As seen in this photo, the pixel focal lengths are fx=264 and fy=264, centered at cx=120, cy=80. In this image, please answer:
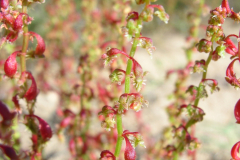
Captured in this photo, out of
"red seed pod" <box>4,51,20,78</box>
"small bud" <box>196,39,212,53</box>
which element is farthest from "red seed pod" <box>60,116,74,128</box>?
"small bud" <box>196,39,212,53</box>

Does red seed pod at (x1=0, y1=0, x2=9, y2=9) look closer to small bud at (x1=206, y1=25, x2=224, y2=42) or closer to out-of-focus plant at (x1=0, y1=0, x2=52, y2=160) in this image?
out-of-focus plant at (x1=0, y1=0, x2=52, y2=160)

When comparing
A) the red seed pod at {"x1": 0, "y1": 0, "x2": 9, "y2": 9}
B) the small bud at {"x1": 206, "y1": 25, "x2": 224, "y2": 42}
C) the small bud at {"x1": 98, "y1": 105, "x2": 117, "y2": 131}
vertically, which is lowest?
the small bud at {"x1": 98, "y1": 105, "x2": 117, "y2": 131}

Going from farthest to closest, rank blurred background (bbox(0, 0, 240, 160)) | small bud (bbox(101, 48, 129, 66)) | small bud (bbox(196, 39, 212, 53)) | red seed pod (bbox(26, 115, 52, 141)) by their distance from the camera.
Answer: blurred background (bbox(0, 0, 240, 160)) < red seed pod (bbox(26, 115, 52, 141)) < small bud (bbox(196, 39, 212, 53)) < small bud (bbox(101, 48, 129, 66))

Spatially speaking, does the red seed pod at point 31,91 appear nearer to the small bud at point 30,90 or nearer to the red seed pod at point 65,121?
the small bud at point 30,90

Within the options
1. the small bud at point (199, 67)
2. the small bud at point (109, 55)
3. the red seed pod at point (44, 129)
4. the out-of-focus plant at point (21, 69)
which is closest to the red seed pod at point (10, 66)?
the out-of-focus plant at point (21, 69)

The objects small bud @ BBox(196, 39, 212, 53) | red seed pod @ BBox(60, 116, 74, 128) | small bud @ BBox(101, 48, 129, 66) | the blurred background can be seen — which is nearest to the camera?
small bud @ BBox(101, 48, 129, 66)

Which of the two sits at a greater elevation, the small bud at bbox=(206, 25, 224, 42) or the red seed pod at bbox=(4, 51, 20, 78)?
the small bud at bbox=(206, 25, 224, 42)

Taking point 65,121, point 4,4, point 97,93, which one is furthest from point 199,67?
point 97,93

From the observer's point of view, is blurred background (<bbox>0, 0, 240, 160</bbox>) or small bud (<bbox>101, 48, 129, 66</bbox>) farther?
blurred background (<bbox>0, 0, 240, 160</bbox>)

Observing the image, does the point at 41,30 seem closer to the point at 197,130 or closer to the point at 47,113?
the point at 47,113

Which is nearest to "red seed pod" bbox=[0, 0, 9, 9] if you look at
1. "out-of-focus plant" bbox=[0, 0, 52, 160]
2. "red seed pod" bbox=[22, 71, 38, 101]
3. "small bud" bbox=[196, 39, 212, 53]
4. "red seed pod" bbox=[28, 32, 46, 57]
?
"out-of-focus plant" bbox=[0, 0, 52, 160]

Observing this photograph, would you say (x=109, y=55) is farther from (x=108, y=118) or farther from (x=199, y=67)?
(x=199, y=67)
